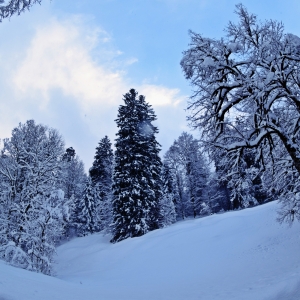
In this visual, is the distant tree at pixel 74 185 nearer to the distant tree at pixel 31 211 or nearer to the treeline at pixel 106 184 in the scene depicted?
the treeline at pixel 106 184

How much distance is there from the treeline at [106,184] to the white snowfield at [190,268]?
8.59 feet

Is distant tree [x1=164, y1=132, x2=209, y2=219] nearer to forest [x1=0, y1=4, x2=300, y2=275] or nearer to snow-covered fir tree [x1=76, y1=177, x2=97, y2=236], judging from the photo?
forest [x1=0, y1=4, x2=300, y2=275]

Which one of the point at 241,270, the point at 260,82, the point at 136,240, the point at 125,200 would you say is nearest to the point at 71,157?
the point at 125,200

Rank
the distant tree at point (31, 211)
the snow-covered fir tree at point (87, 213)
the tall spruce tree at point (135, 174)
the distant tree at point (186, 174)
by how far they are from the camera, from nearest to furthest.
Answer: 1. the distant tree at point (31, 211)
2. the tall spruce tree at point (135, 174)
3. the snow-covered fir tree at point (87, 213)
4. the distant tree at point (186, 174)

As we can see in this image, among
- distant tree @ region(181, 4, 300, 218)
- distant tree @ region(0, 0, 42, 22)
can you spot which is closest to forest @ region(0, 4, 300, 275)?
distant tree @ region(181, 4, 300, 218)

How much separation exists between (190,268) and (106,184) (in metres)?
28.7

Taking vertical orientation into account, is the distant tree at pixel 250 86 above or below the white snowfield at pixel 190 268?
above

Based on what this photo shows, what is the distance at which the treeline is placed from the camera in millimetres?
14297

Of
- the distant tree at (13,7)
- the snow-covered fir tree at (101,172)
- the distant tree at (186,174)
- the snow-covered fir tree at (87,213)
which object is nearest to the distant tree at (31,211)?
the distant tree at (13,7)

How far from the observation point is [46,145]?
18516 mm

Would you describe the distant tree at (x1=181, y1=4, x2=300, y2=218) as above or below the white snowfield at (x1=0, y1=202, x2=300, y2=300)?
above

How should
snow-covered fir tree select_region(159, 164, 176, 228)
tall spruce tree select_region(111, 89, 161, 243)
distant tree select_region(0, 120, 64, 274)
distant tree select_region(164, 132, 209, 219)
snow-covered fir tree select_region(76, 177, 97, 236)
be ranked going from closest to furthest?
distant tree select_region(0, 120, 64, 274)
tall spruce tree select_region(111, 89, 161, 243)
snow-covered fir tree select_region(159, 164, 176, 228)
snow-covered fir tree select_region(76, 177, 97, 236)
distant tree select_region(164, 132, 209, 219)

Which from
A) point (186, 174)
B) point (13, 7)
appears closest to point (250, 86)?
point (13, 7)

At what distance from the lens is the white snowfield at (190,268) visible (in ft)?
22.9
